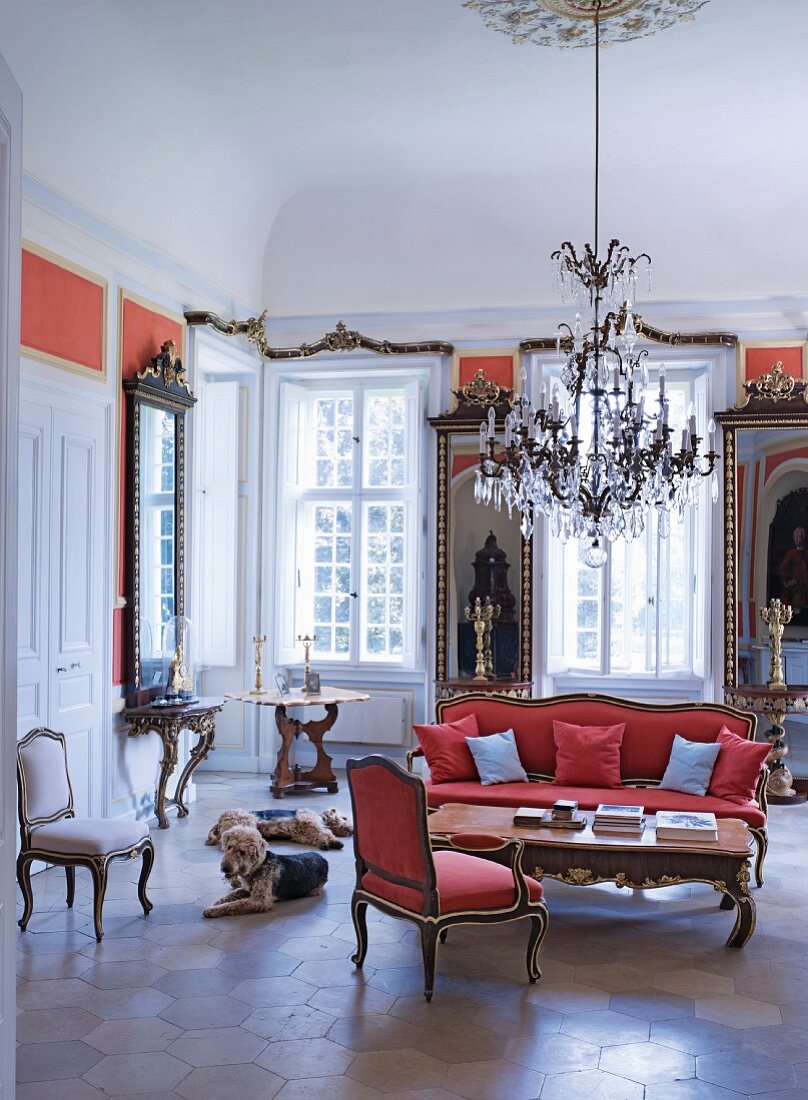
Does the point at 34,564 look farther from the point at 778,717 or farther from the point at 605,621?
the point at 778,717

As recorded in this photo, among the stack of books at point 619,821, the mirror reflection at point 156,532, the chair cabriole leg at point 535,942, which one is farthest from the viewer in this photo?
the mirror reflection at point 156,532

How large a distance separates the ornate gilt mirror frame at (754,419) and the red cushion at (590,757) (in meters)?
2.36

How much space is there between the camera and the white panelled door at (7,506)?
2359mm

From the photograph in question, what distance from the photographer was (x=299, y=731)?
8.16 m

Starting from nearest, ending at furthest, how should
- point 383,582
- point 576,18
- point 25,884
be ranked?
point 25,884
point 576,18
point 383,582

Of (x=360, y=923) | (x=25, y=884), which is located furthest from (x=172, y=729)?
(x=360, y=923)

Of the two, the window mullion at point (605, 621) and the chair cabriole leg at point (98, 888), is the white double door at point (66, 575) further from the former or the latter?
the window mullion at point (605, 621)

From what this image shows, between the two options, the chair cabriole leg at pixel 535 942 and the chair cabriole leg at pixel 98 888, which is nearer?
the chair cabriole leg at pixel 535 942

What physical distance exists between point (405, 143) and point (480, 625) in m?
3.53

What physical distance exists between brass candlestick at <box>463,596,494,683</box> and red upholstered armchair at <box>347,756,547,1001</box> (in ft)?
12.8

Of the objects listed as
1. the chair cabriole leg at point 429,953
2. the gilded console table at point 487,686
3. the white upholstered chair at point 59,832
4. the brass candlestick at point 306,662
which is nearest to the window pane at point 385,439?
the brass candlestick at point 306,662

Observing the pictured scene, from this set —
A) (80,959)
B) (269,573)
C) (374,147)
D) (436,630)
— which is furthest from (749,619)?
(80,959)

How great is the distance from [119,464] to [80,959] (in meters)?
3.17

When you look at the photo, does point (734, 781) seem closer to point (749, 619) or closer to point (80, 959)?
point (749, 619)
